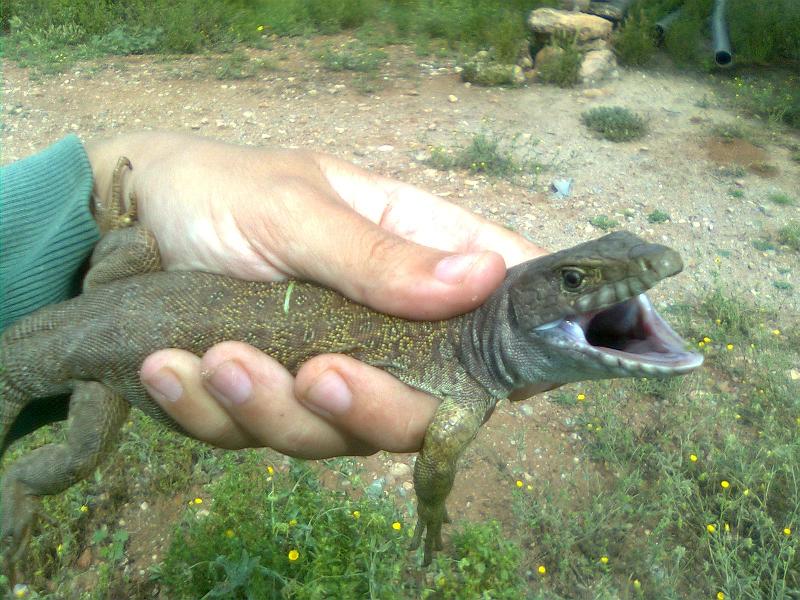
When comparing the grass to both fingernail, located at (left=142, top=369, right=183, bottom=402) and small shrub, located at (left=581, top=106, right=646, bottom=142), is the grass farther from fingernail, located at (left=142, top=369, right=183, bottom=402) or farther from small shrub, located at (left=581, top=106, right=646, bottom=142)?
fingernail, located at (left=142, top=369, right=183, bottom=402)

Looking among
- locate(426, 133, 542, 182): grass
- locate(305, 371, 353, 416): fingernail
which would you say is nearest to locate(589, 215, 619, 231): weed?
locate(426, 133, 542, 182): grass

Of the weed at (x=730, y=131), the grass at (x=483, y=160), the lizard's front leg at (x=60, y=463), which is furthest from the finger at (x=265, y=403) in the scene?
the weed at (x=730, y=131)

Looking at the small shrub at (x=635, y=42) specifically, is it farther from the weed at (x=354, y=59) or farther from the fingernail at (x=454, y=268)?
the fingernail at (x=454, y=268)

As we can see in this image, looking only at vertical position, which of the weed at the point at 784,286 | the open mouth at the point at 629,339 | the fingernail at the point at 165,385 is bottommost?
the weed at the point at 784,286

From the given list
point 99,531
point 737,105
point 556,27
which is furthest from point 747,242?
point 99,531

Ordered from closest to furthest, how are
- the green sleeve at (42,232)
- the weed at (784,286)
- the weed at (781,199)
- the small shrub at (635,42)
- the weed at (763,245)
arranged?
the green sleeve at (42,232), the weed at (784,286), the weed at (763,245), the weed at (781,199), the small shrub at (635,42)

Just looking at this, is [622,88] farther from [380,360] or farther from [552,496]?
[380,360]

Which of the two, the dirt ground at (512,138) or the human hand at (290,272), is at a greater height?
the human hand at (290,272)
